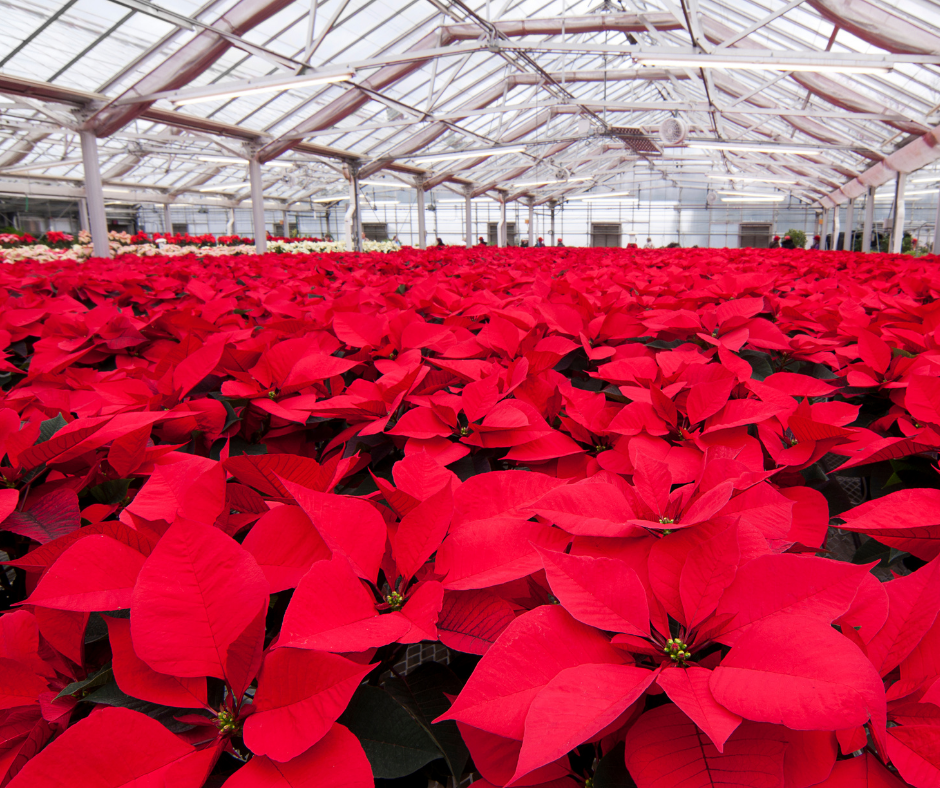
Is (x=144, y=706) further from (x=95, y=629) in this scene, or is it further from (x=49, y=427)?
(x=49, y=427)

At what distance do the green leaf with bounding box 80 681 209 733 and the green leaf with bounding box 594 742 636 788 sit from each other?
251 millimetres

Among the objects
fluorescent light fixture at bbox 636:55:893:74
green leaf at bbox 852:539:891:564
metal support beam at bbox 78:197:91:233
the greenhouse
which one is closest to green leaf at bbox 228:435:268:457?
the greenhouse

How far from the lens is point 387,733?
1.21 feet

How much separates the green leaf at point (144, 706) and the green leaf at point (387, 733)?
10cm

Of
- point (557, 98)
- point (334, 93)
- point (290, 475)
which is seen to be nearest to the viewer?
point (290, 475)

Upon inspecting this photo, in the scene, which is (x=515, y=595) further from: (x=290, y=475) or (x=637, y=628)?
(x=290, y=475)

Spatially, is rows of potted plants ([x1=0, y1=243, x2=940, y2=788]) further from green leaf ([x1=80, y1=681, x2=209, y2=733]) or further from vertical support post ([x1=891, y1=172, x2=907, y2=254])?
vertical support post ([x1=891, y1=172, x2=907, y2=254])

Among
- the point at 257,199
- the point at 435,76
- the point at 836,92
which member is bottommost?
the point at 257,199

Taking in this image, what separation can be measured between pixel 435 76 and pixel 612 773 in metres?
13.1

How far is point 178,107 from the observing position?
11.0 m

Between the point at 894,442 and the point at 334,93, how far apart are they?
13927mm

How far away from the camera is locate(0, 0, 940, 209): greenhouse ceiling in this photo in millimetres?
7777

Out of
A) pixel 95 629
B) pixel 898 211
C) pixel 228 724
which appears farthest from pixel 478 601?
pixel 898 211

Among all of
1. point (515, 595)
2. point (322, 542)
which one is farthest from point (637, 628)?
point (322, 542)
